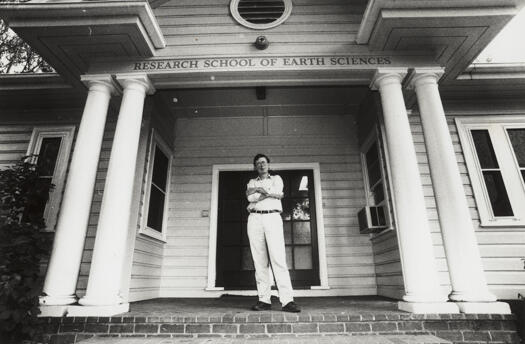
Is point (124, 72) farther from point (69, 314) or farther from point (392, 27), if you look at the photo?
point (392, 27)

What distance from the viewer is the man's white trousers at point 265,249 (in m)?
3.34

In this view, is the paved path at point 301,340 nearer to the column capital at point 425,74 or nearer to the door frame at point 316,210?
the door frame at point 316,210

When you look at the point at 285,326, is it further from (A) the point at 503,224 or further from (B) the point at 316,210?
(A) the point at 503,224

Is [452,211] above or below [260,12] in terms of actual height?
below

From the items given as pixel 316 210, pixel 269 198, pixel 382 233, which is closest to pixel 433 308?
pixel 382 233

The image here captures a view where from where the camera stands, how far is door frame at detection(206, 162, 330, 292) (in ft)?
16.6

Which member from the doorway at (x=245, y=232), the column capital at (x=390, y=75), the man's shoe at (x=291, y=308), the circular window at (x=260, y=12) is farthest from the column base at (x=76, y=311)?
the column capital at (x=390, y=75)

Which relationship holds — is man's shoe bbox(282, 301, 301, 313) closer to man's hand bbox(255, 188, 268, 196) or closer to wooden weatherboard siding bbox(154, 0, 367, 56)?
man's hand bbox(255, 188, 268, 196)

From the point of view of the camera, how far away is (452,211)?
3.36m

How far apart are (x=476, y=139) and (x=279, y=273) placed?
376cm

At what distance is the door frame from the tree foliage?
5.49 meters

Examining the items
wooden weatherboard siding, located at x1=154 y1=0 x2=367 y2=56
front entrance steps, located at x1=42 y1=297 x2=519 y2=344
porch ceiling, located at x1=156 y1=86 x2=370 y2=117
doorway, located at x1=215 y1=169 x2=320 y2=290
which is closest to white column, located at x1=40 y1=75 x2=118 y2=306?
front entrance steps, located at x1=42 y1=297 x2=519 y2=344

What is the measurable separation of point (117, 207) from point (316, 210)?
3121 millimetres

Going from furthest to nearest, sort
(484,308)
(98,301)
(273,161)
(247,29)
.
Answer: (273,161), (247,29), (98,301), (484,308)
